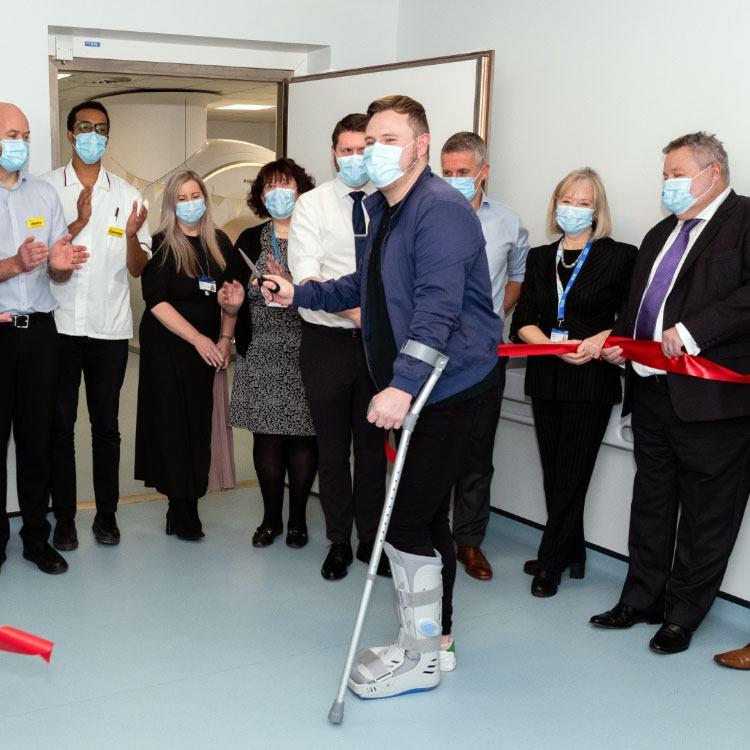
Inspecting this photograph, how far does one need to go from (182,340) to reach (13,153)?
3.45ft

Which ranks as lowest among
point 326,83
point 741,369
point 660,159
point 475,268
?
point 741,369

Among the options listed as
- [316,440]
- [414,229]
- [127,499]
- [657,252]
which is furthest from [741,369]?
[127,499]

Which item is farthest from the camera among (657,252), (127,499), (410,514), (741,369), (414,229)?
(127,499)

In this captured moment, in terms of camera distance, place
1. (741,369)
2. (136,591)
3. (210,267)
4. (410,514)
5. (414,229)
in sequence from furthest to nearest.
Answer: (210,267) → (136,591) → (741,369) → (410,514) → (414,229)

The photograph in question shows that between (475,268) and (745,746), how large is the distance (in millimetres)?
1607

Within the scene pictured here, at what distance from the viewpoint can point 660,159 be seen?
4074 millimetres

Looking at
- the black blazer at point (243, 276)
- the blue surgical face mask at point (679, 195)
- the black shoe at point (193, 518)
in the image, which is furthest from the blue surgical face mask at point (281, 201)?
the blue surgical face mask at point (679, 195)

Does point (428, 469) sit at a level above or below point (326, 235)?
below

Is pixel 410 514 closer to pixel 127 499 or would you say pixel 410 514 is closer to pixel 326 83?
pixel 127 499

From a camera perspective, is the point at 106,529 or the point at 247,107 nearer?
the point at 106,529

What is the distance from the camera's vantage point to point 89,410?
428cm

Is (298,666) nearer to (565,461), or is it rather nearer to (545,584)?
(545,584)

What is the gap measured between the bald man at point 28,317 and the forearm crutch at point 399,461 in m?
1.68

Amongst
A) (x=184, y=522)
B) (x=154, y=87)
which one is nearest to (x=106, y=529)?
(x=184, y=522)
